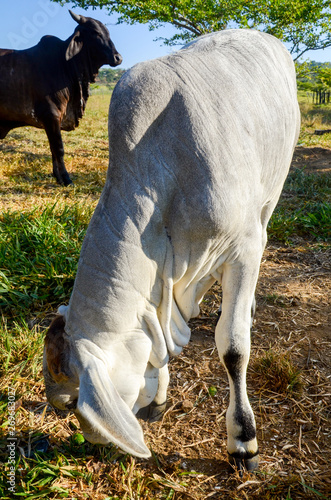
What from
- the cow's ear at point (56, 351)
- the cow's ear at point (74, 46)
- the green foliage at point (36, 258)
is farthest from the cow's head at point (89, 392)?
the cow's ear at point (74, 46)

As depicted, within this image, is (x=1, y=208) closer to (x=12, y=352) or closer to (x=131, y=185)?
(x=12, y=352)

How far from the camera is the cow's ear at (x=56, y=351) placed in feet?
4.76

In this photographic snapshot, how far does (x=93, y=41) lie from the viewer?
6012 millimetres

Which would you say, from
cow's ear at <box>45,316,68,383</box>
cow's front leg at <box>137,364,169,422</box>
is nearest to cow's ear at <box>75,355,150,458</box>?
cow's ear at <box>45,316,68,383</box>

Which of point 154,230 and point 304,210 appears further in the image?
point 304,210

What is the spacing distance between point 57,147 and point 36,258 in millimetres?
3007

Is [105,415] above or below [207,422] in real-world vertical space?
above

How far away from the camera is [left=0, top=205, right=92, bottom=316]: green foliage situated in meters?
3.32

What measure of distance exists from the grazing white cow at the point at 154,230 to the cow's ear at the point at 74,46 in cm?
478

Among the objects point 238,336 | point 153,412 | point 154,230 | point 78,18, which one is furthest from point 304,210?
point 154,230

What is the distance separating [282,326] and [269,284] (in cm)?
60

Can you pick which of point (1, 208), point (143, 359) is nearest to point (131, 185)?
point (143, 359)

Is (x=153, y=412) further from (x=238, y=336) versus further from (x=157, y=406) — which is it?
(x=238, y=336)

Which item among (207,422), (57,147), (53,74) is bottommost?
(207,422)
